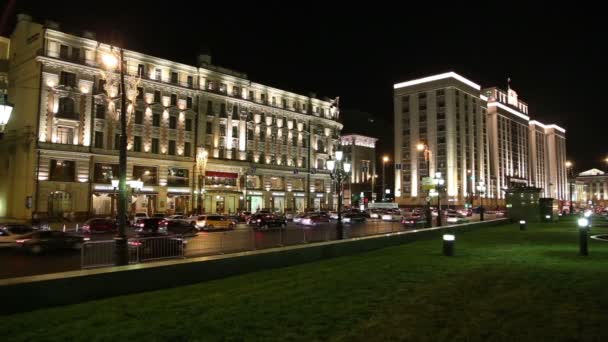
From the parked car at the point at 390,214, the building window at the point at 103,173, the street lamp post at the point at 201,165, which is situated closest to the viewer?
the building window at the point at 103,173

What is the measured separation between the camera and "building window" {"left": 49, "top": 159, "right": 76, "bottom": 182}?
5013 cm

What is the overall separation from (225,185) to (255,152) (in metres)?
8.94

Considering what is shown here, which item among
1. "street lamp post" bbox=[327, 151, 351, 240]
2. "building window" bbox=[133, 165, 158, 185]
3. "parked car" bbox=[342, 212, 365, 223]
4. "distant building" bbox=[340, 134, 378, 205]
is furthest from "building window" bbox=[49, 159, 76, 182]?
"distant building" bbox=[340, 134, 378, 205]

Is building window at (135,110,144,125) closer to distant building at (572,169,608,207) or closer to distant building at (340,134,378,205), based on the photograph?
distant building at (340,134,378,205)

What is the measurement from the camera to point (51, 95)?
5072 centimetres

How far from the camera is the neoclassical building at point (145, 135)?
5025cm

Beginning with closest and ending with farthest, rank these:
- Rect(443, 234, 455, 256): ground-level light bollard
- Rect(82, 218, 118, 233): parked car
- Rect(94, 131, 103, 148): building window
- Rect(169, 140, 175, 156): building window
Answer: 1. Rect(443, 234, 455, 256): ground-level light bollard
2. Rect(82, 218, 118, 233): parked car
3. Rect(94, 131, 103, 148): building window
4. Rect(169, 140, 175, 156): building window

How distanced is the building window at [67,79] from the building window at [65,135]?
5.07m

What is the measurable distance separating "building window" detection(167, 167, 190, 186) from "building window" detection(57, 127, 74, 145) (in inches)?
508

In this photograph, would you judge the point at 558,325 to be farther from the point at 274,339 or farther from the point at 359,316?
the point at 274,339

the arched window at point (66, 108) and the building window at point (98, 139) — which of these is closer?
the arched window at point (66, 108)

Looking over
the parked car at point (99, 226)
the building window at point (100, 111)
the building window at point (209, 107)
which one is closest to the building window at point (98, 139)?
the building window at point (100, 111)

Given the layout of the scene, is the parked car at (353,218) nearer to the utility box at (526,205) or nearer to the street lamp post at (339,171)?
the utility box at (526,205)

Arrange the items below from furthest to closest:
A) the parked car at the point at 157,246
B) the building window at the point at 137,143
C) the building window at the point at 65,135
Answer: the building window at the point at 137,143, the building window at the point at 65,135, the parked car at the point at 157,246
